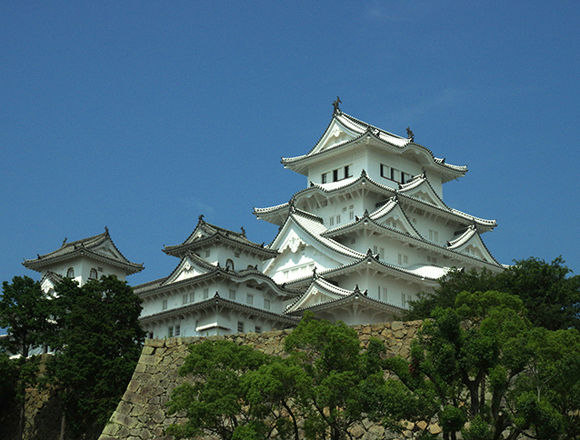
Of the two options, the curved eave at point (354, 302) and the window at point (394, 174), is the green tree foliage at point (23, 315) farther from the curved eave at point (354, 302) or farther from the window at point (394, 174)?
the window at point (394, 174)

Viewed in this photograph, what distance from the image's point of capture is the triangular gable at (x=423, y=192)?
2237 inches

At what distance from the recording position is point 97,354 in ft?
107

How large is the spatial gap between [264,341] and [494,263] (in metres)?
34.1

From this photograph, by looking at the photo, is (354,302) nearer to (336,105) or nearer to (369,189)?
(369,189)

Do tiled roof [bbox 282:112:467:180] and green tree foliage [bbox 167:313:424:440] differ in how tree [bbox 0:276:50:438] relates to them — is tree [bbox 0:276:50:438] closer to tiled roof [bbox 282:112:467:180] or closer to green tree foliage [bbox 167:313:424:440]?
green tree foliage [bbox 167:313:424:440]

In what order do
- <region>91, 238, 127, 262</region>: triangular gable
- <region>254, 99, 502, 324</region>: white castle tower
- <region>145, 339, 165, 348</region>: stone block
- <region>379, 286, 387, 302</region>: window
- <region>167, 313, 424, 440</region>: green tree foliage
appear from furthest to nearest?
<region>91, 238, 127, 262</region>: triangular gable → <region>379, 286, 387, 302</region>: window → <region>254, 99, 502, 324</region>: white castle tower → <region>145, 339, 165, 348</region>: stone block → <region>167, 313, 424, 440</region>: green tree foliage

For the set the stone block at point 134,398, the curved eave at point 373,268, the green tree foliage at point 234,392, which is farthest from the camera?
the curved eave at point 373,268

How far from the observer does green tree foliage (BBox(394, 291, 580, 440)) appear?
18.1m

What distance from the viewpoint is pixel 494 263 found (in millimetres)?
57000

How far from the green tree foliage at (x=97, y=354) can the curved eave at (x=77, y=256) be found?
1833 centimetres

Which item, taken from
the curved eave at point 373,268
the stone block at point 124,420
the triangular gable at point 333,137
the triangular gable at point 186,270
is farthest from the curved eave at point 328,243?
the stone block at point 124,420

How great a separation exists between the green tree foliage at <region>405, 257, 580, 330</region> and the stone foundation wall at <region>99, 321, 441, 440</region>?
29.6 feet

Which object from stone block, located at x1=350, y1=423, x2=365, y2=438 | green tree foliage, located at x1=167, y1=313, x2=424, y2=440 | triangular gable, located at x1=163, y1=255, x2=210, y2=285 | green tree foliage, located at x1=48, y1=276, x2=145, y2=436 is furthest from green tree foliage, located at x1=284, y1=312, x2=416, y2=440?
triangular gable, located at x1=163, y1=255, x2=210, y2=285

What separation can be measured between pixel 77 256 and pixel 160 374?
2878 cm
